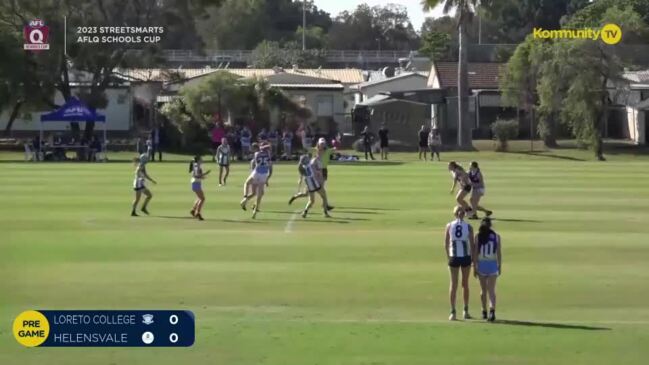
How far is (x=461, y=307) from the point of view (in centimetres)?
1814

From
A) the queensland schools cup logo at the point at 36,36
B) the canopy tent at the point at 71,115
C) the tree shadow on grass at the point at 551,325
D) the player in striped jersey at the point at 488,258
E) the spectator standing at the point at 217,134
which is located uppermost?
the queensland schools cup logo at the point at 36,36

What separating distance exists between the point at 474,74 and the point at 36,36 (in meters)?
31.7

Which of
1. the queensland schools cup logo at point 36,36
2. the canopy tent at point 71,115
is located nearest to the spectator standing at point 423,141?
the canopy tent at point 71,115

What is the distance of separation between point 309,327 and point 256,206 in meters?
14.9

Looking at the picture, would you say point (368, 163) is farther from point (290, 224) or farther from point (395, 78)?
point (395, 78)

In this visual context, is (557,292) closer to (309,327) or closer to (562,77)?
(309,327)

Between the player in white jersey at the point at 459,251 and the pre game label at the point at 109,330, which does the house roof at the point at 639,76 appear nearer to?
the player in white jersey at the point at 459,251

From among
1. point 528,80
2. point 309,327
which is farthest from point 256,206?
point 528,80

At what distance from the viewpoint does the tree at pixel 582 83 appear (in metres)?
65.6

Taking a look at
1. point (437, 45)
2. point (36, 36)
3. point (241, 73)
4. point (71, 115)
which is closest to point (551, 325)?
point (71, 115)

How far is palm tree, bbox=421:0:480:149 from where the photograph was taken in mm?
70375

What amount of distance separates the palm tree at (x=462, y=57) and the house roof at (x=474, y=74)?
9362mm

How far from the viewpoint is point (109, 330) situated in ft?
46.9

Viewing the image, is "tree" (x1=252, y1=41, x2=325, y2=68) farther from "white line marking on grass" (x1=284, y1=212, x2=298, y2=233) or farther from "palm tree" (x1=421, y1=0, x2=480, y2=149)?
"white line marking on grass" (x1=284, y1=212, x2=298, y2=233)
